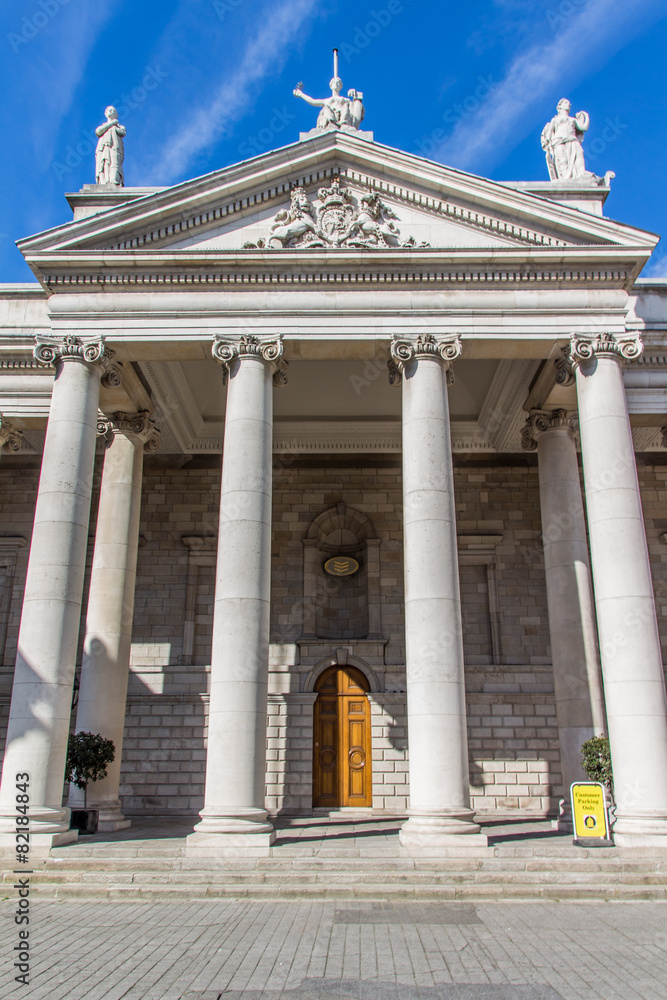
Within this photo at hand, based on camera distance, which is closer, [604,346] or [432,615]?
[432,615]

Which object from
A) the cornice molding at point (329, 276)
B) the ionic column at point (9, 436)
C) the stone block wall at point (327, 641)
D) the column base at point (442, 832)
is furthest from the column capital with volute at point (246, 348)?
the column base at point (442, 832)

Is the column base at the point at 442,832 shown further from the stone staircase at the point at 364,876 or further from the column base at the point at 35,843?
the column base at the point at 35,843

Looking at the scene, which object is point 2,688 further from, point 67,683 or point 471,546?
point 471,546

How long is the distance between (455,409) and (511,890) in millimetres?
13673

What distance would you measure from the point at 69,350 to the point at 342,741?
12305mm

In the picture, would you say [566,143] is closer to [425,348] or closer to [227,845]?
[425,348]

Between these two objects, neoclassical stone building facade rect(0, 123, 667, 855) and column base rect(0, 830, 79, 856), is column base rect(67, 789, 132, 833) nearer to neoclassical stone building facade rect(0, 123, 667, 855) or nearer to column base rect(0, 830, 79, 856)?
neoclassical stone building facade rect(0, 123, 667, 855)

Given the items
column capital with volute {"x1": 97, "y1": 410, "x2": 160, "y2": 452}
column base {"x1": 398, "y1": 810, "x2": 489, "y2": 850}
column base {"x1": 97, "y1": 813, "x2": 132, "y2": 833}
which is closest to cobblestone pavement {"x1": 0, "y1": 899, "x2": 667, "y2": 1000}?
column base {"x1": 398, "y1": 810, "x2": 489, "y2": 850}

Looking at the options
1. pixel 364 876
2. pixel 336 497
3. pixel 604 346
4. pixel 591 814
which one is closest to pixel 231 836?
pixel 364 876

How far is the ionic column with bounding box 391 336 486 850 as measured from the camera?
12.8 meters

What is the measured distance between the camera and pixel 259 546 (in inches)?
557

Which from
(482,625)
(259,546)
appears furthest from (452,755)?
(482,625)

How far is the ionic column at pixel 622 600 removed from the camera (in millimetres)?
12961

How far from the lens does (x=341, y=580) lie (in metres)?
23.0
